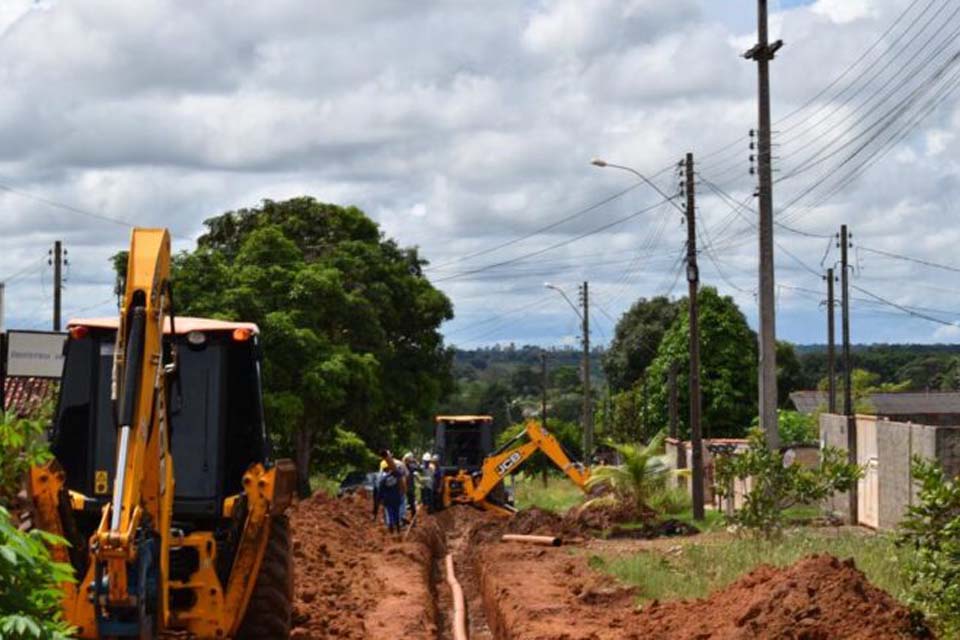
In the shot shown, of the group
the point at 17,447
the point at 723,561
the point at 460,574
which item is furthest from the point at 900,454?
the point at 17,447

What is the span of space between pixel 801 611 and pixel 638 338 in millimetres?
74545

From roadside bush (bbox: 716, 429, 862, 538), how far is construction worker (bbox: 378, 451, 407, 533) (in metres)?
8.81

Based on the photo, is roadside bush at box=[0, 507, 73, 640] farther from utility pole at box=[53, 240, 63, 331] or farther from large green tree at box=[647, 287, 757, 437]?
large green tree at box=[647, 287, 757, 437]

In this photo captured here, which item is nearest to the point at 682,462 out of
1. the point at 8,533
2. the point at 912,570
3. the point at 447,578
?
the point at 447,578

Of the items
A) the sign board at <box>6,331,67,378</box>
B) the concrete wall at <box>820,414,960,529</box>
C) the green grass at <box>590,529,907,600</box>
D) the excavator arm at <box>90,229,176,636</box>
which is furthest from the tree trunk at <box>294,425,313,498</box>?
the excavator arm at <box>90,229,176,636</box>

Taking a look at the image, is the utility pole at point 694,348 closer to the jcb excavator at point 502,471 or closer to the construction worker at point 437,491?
the jcb excavator at point 502,471

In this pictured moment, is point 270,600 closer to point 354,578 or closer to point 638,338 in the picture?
point 354,578

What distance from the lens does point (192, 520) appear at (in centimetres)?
1262

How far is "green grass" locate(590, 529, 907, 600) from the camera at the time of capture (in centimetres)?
1753

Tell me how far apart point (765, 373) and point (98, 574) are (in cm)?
1628

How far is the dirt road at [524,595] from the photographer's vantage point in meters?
13.3

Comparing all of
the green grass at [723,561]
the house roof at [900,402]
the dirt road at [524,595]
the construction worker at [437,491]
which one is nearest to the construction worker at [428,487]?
the construction worker at [437,491]

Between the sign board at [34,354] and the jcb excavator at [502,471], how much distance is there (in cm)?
1154

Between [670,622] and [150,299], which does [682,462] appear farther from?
[150,299]
